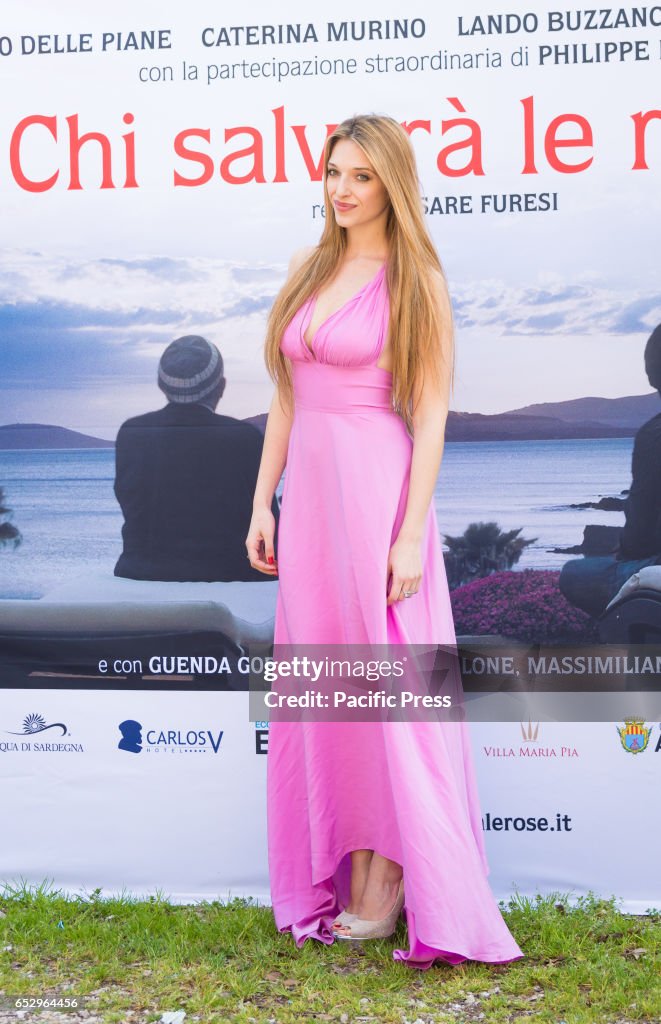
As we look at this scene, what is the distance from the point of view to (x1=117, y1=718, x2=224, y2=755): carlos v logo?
11.0 ft

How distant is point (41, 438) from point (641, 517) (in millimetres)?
1788

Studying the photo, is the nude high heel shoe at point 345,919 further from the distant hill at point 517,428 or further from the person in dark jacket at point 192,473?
the distant hill at point 517,428

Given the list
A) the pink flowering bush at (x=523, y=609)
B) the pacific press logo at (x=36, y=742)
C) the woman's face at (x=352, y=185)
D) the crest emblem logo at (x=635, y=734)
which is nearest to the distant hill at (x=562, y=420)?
the pink flowering bush at (x=523, y=609)

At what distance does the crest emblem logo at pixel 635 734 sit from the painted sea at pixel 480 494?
503mm

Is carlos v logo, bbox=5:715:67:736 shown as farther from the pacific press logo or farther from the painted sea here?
the painted sea

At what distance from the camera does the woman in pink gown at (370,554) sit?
2717mm

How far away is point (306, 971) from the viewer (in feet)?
9.03

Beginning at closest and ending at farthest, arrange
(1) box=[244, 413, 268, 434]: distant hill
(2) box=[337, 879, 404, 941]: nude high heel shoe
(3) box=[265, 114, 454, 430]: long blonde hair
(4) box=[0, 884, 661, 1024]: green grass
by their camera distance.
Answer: (4) box=[0, 884, 661, 1024]: green grass
(3) box=[265, 114, 454, 430]: long blonde hair
(2) box=[337, 879, 404, 941]: nude high heel shoe
(1) box=[244, 413, 268, 434]: distant hill

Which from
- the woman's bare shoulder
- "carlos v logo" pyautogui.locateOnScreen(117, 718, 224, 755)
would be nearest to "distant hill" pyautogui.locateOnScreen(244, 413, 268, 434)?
the woman's bare shoulder

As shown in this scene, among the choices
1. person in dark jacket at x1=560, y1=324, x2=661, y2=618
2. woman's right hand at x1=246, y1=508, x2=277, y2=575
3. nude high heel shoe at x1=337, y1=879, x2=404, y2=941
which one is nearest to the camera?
nude high heel shoe at x1=337, y1=879, x2=404, y2=941

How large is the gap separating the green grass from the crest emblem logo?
446 mm

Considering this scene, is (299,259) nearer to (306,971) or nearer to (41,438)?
(41,438)

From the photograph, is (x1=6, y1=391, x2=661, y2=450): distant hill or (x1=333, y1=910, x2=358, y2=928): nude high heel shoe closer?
(x1=333, y1=910, x2=358, y2=928): nude high heel shoe

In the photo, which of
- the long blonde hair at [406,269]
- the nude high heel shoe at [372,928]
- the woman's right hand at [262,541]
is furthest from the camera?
the woman's right hand at [262,541]
